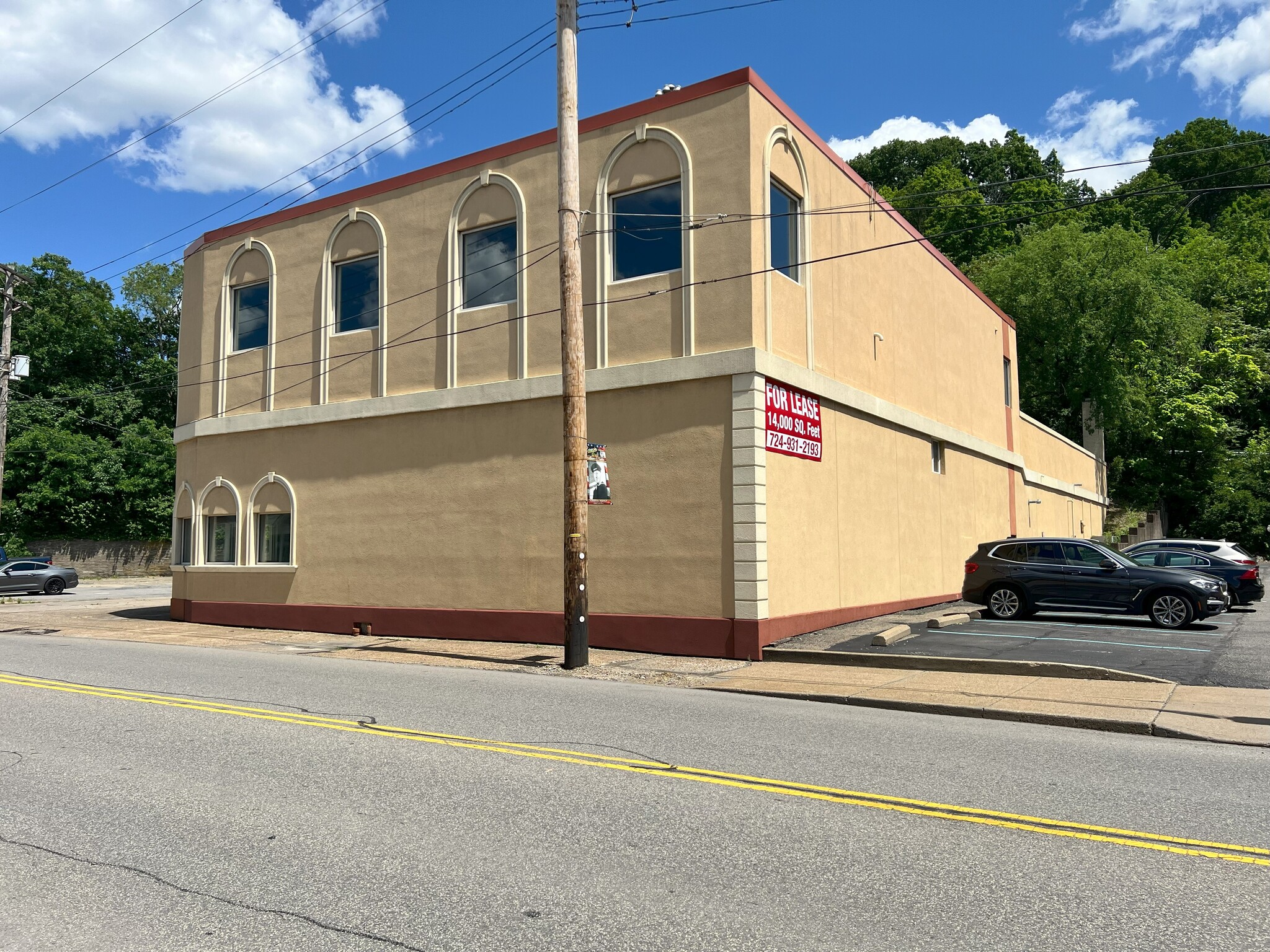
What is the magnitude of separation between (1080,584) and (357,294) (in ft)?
50.2

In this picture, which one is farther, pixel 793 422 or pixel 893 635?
pixel 793 422

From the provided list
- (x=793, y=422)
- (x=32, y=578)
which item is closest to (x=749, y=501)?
(x=793, y=422)

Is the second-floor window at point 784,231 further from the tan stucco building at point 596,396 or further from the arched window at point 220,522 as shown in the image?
the arched window at point 220,522

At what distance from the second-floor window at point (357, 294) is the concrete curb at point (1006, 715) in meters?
11.9

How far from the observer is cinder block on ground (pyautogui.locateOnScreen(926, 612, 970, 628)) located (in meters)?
17.7

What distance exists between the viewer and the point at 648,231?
16.7 meters

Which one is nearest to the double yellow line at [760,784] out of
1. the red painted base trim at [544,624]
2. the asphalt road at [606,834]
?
the asphalt road at [606,834]

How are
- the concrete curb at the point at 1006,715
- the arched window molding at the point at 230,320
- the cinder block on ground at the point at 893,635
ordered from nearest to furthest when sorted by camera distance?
the concrete curb at the point at 1006,715 → the cinder block on ground at the point at 893,635 → the arched window molding at the point at 230,320

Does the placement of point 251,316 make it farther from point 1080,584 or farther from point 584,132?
point 1080,584

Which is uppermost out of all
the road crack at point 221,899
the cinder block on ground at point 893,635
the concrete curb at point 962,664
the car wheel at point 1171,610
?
the car wheel at point 1171,610

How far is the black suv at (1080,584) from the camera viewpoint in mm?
17359

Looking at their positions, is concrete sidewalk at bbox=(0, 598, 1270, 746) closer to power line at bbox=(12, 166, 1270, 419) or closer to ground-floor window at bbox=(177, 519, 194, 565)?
ground-floor window at bbox=(177, 519, 194, 565)

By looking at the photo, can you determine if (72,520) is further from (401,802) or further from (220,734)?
(401,802)

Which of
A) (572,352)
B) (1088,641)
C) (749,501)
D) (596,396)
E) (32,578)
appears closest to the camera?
(572,352)
